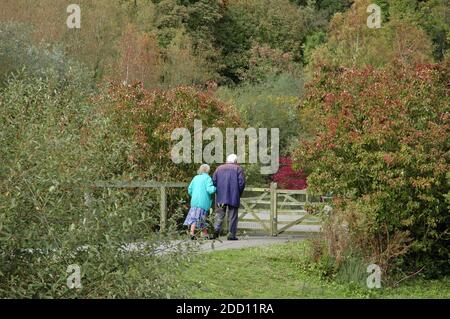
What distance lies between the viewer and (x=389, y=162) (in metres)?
15.1

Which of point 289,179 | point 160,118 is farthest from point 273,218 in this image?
point 289,179

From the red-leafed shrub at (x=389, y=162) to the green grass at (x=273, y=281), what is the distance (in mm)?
739

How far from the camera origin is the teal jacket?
16953 mm

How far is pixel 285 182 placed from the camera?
35.4m

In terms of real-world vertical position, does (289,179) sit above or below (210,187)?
below

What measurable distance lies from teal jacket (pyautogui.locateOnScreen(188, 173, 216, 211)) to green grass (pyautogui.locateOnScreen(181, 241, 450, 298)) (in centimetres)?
136

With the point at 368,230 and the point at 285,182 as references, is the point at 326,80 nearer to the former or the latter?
the point at 368,230

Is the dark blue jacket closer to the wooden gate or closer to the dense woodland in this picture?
the dense woodland

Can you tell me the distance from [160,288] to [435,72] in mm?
9829

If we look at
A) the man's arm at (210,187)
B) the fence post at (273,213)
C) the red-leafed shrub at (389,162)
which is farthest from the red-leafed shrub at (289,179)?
the red-leafed shrub at (389,162)

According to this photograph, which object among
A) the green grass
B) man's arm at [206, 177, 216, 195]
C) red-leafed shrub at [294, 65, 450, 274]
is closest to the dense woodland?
red-leafed shrub at [294, 65, 450, 274]

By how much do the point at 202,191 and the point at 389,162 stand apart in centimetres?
384

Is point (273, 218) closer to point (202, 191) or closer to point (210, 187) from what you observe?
point (210, 187)

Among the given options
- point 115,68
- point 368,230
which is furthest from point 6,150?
point 115,68
